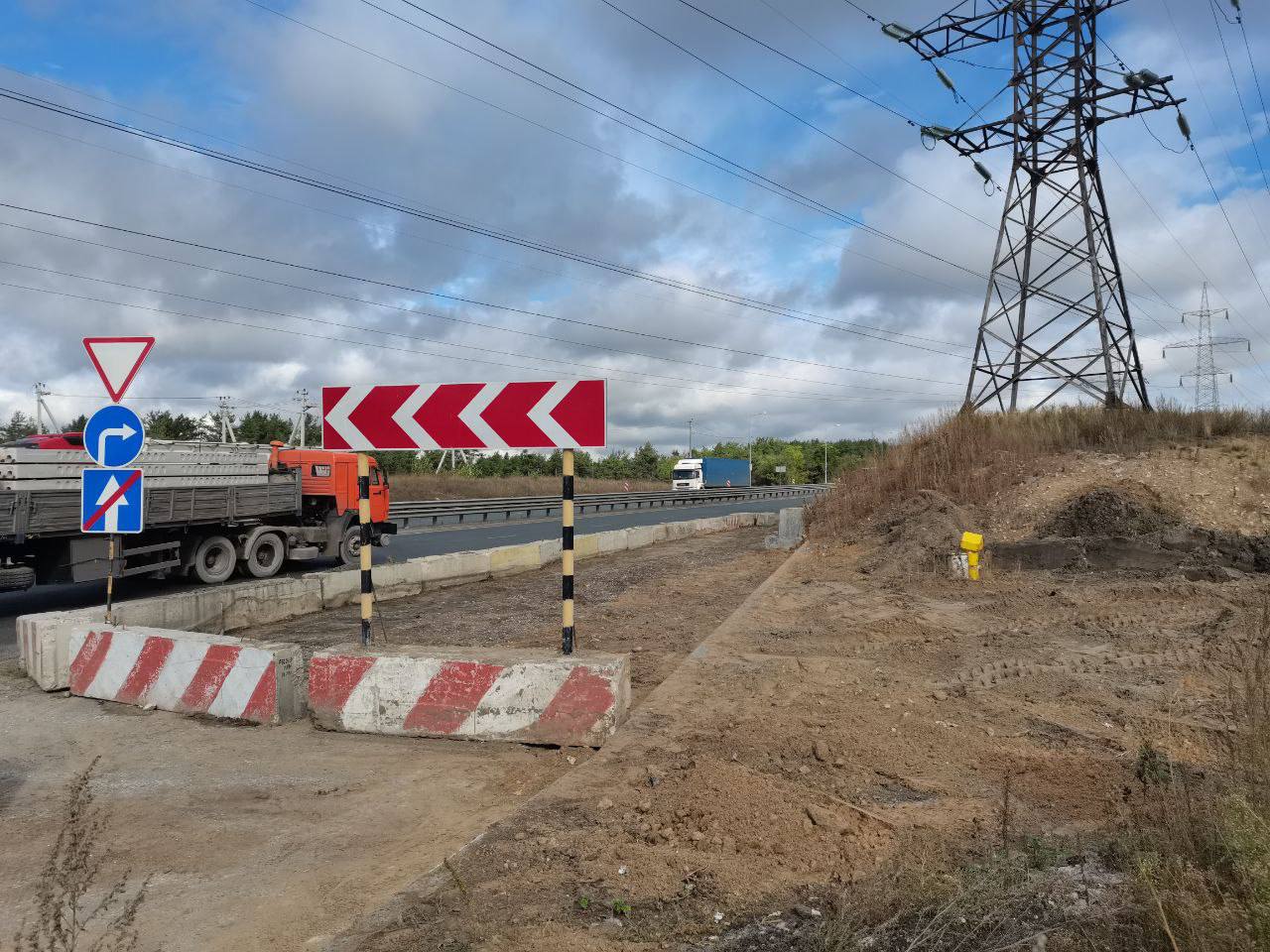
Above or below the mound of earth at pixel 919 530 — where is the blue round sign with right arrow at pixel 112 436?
above

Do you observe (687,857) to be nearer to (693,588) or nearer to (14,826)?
(14,826)

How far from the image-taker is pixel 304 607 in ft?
38.3

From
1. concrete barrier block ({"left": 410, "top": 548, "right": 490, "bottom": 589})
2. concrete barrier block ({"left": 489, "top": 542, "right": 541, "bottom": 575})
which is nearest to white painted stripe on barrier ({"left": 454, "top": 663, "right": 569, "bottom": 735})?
concrete barrier block ({"left": 410, "top": 548, "right": 490, "bottom": 589})

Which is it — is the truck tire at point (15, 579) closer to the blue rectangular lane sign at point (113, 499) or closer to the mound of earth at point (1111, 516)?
the blue rectangular lane sign at point (113, 499)

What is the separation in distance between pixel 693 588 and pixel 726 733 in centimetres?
818

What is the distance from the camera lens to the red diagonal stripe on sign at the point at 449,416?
6.14m

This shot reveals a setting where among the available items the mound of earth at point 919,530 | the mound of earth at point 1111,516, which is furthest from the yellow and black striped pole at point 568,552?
the mound of earth at point 1111,516

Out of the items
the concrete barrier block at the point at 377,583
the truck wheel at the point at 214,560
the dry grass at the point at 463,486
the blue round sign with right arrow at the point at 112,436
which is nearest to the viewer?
the blue round sign with right arrow at the point at 112,436

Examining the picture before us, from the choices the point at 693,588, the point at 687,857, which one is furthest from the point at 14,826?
the point at 693,588

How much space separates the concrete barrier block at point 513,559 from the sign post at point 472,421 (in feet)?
29.8

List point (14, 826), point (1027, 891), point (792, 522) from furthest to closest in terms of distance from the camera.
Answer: point (792, 522)
point (14, 826)
point (1027, 891)

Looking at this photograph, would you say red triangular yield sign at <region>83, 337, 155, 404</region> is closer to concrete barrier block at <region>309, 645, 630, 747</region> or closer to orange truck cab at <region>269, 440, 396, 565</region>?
concrete barrier block at <region>309, 645, 630, 747</region>

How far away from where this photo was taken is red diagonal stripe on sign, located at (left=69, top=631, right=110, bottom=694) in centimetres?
709

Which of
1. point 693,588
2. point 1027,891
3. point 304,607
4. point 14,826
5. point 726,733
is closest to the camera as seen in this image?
point 1027,891
